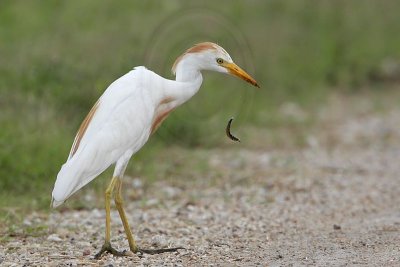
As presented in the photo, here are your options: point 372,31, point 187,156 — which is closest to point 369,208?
point 187,156

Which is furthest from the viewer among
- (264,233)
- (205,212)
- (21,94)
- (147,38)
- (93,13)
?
(93,13)

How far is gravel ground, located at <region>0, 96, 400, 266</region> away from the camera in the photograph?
5758 mm

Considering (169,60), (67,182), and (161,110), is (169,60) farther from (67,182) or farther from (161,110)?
(67,182)

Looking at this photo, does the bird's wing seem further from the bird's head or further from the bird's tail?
the bird's head

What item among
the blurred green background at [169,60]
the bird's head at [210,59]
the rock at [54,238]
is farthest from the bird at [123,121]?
the blurred green background at [169,60]

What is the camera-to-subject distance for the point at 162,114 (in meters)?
6.06

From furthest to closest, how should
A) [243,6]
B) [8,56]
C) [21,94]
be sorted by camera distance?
[243,6] < [8,56] < [21,94]

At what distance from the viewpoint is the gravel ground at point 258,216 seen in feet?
18.9

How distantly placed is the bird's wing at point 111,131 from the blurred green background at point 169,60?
6.17 feet

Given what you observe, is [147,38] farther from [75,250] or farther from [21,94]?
[75,250]

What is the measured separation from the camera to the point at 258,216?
7402mm

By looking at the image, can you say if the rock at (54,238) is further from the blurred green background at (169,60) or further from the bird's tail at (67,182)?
the blurred green background at (169,60)

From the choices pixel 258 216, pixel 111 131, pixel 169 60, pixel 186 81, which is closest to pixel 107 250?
pixel 111 131

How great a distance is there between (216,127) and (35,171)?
11.2 ft
